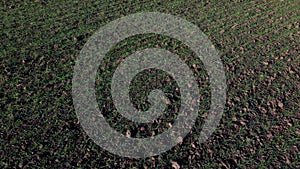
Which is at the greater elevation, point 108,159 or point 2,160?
point 2,160

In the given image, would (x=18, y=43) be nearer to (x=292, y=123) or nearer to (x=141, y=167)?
(x=141, y=167)

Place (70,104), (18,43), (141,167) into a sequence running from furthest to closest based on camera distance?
(18,43), (70,104), (141,167)

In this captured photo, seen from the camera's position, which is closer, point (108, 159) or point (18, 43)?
point (108, 159)

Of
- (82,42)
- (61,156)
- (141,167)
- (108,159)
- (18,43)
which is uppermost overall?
(18,43)

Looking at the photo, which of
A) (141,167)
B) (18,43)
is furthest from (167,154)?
(18,43)

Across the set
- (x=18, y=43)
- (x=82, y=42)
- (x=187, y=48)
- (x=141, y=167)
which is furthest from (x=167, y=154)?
(x=18, y=43)

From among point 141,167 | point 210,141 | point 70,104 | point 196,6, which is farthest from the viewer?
point 196,6
